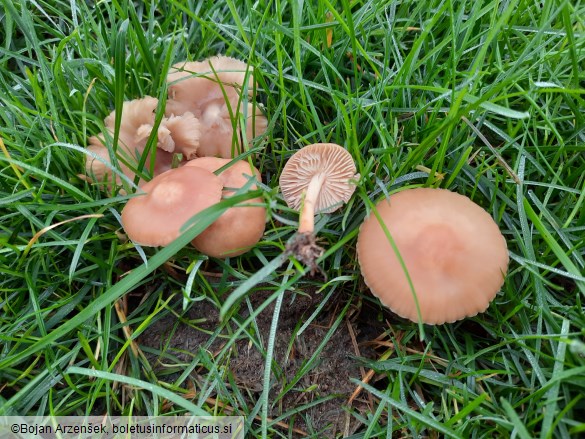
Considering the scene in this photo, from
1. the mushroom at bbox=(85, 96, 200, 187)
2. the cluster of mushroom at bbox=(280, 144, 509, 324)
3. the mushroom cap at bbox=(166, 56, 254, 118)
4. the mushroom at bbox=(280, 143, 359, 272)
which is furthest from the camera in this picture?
the mushroom cap at bbox=(166, 56, 254, 118)

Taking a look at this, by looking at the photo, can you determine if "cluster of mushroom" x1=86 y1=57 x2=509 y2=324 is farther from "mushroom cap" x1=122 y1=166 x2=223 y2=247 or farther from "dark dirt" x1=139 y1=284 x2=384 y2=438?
"dark dirt" x1=139 y1=284 x2=384 y2=438

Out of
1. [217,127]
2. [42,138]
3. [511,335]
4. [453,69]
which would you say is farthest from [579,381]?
[42,138]

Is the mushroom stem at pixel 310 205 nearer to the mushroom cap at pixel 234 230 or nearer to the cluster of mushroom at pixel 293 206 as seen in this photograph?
the cluster of mushroom at pixel 293 206

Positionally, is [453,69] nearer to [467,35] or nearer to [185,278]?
[467,35]

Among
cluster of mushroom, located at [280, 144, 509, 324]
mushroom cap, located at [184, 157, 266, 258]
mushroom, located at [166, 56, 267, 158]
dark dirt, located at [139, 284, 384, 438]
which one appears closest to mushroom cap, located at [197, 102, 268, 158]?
mushroom, located at [166, 56, 267, 158]

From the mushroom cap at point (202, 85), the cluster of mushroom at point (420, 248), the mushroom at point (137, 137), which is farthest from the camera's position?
the mushroom cap at point (202, 85)

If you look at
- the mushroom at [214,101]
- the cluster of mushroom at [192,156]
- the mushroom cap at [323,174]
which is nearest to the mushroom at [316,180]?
the mushroom cap at [323,174]

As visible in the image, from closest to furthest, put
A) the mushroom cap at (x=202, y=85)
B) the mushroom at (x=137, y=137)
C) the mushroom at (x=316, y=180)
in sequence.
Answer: the mushroom at (x=316, y=180) → the mushroom at (x=137, y=137) → the mushroom cap at (x=202, y=85)

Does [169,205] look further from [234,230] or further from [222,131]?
[222,131]

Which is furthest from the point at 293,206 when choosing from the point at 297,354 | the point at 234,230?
the point at 297,354
